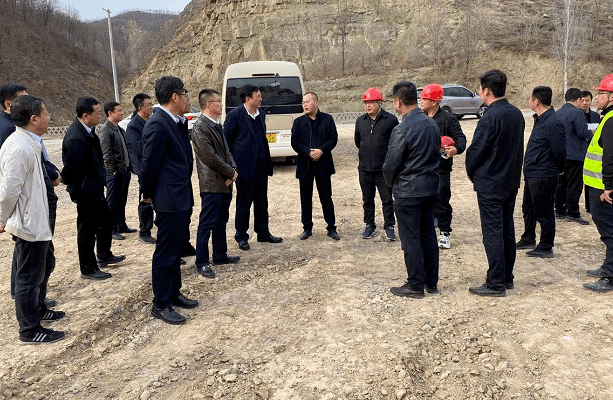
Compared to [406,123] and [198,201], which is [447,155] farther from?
[198,201]

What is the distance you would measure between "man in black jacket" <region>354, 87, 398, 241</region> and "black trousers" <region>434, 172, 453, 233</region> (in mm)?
669

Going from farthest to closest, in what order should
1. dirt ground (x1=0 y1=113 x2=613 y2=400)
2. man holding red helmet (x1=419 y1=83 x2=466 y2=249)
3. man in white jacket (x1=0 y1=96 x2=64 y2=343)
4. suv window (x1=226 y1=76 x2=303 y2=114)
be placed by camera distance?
suv window (x1=226 y1=76 x2=303 y2=114)
man holding red helmet (x1=419 y1=83 x2=466 y2=249)
man in white jacket (x1=0 y1=96 x2=64 y2=343)
dirt ground (x1=0 y1=113 x2=613 y2=400)

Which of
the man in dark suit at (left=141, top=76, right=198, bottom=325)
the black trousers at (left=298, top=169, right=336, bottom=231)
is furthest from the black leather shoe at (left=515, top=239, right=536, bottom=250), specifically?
the man in dark suit at (left=141, top=76, right=198, bottom=325)

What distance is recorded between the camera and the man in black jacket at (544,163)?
575 cm

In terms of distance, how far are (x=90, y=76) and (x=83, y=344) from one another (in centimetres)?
5339

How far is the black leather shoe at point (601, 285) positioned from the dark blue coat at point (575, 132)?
3138mm

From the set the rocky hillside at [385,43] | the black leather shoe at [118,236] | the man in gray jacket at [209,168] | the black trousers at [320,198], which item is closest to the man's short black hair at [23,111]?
the man in gray jacket at [209,168]

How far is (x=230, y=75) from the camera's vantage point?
11547mm

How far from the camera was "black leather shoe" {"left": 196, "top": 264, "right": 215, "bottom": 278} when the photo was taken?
5337mm

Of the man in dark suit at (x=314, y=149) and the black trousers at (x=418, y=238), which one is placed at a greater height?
the man in dark suit at (x=314, y=149)

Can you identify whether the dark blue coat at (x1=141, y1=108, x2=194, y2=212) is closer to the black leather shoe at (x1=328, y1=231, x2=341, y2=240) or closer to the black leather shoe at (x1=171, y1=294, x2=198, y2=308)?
the black leather shoe at (x1=171, y1=294, x2=198, y2=308)

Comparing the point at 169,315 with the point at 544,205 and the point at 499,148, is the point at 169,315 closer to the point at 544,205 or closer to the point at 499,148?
the point at 499,148

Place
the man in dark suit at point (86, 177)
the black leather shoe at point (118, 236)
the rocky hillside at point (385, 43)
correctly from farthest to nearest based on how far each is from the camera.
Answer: the rocky hillside at point (385, 43) → the black leather shoe at point (118, 236) → the man in dark suit at point (86, 177)

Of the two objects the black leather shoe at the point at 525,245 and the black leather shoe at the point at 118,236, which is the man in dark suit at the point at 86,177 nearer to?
the black leather shoe at the point at 118,236
